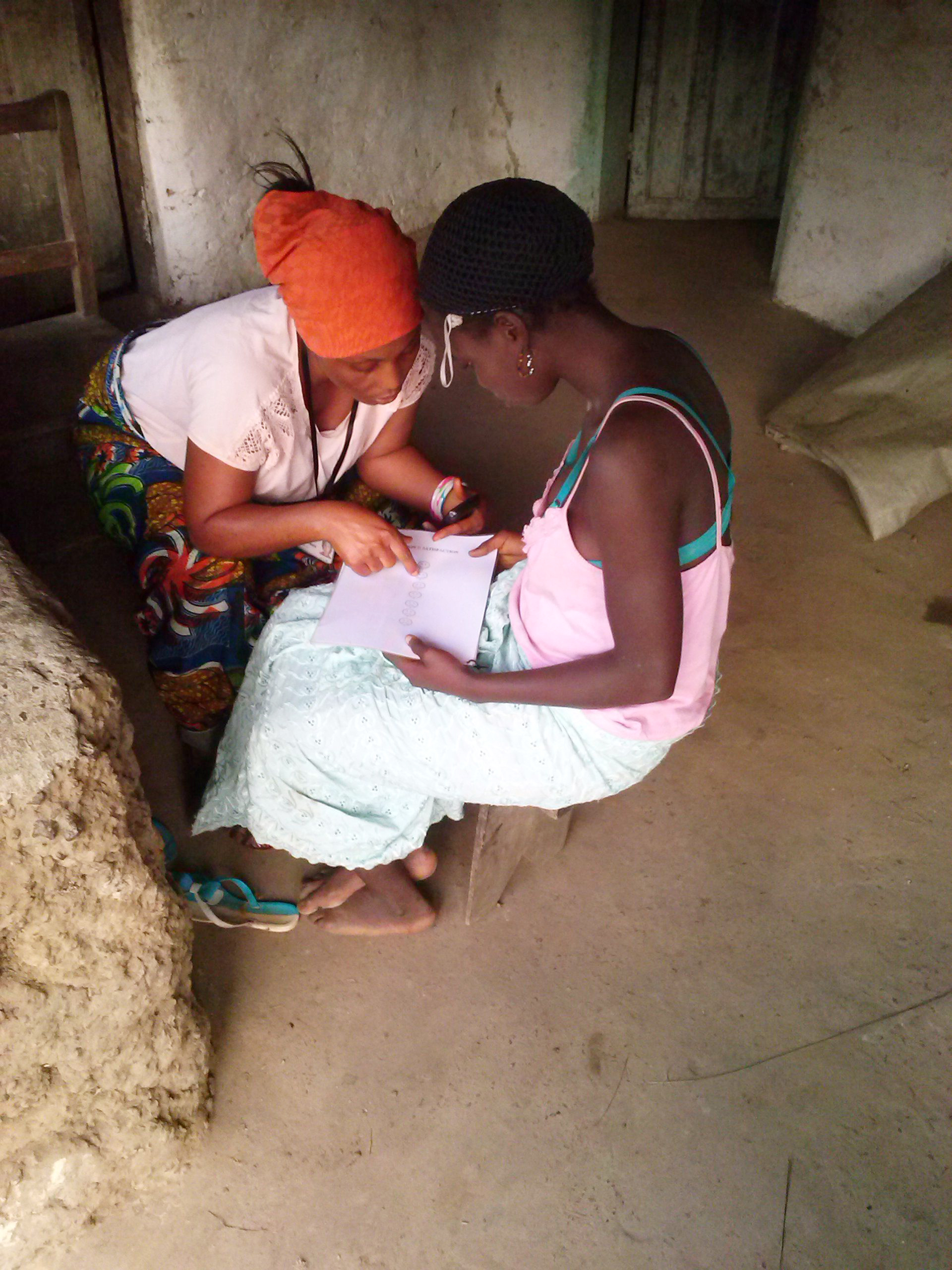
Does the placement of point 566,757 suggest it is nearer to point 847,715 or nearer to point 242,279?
point 847,715

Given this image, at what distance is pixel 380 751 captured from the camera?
179 centimetres

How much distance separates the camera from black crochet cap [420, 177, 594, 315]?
142 centimetres

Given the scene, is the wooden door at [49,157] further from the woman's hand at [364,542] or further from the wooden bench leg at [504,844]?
the wooden bench leg at [504,844]

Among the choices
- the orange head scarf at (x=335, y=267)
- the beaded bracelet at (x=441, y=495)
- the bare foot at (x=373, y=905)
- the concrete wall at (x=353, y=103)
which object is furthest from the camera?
the concrete wall at (x=353, y=103)

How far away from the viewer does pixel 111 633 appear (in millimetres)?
2564

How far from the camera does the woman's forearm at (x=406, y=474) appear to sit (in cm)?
243

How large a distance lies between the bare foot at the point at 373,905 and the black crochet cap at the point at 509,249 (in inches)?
42.9

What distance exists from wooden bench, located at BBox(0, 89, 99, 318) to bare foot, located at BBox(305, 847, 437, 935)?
185cm

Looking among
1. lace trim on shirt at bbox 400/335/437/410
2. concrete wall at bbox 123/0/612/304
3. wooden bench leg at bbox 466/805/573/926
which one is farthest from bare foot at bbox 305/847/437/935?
concrete wall at bbox 123/0/612/304

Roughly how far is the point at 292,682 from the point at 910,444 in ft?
7.90

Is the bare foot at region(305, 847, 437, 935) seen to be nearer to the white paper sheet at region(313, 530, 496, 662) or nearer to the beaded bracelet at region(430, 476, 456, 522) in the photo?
the white paper sheet at region(313, 530, 496, 662)

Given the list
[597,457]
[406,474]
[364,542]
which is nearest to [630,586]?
[597,457]

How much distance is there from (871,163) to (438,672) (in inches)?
133

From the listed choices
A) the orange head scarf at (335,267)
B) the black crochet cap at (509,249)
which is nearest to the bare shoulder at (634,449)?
the black crochet cap at (509,249)
